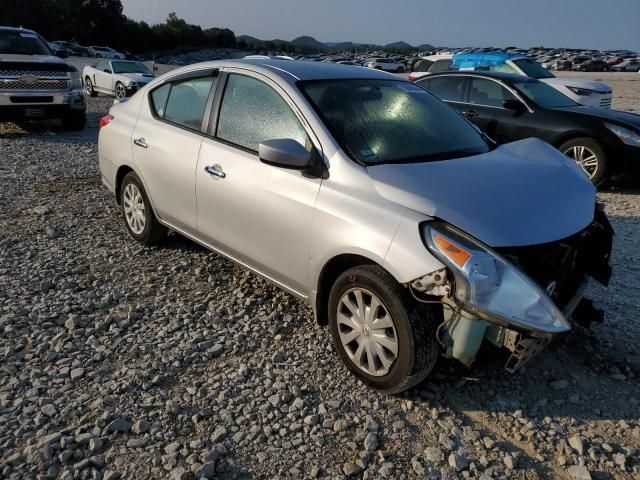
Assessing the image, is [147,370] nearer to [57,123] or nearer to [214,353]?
[214,353]

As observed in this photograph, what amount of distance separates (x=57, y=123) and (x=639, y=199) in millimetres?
11935

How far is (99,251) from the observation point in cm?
483

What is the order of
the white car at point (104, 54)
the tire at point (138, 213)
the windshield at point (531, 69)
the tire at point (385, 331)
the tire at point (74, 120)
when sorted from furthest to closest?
the white car at point (104, 54) < the windshield at point (531, 69) < the tire at point (74, 120) < the tire at point (138, 213) < the tire at point (385, 331)

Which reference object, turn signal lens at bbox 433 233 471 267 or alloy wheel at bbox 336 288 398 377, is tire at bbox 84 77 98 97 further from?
turn signal lens at bbox 433 233 471 267

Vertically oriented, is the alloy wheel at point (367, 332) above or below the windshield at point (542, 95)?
below

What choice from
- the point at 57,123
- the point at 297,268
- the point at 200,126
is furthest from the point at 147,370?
the point at 57,123

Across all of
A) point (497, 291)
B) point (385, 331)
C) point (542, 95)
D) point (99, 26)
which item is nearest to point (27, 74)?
point (542, 95)

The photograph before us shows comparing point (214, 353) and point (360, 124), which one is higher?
Result: point (360, 124)

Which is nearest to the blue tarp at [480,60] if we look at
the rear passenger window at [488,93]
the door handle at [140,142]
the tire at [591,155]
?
the rear passenger window at [488,93]

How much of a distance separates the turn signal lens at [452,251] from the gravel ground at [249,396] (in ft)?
2.72

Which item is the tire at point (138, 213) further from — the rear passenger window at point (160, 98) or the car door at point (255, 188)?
the car door at point (255, 188)

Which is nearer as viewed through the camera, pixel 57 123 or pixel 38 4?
pixel 57 123

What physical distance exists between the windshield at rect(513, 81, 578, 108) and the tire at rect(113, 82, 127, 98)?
13156mm

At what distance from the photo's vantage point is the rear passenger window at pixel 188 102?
401cm
